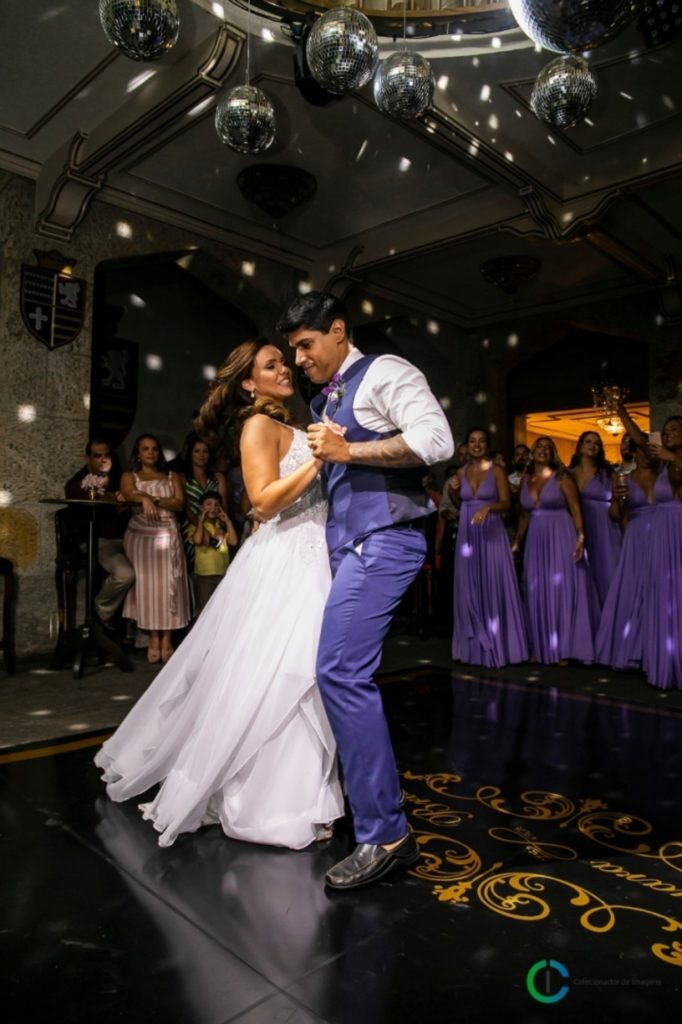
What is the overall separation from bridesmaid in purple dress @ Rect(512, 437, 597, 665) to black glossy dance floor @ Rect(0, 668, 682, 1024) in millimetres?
2459

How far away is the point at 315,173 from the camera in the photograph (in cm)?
567

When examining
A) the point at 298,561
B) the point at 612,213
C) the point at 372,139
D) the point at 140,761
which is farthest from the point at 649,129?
the point at 140,761

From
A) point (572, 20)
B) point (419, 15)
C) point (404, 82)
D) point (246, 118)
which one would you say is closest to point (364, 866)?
point (572, 20)

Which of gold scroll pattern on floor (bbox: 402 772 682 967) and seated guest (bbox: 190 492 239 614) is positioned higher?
seated guest (bbox: 190 492 239 614)

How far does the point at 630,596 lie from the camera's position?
4883mm

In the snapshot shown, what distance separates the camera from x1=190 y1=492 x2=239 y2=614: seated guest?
207 inches

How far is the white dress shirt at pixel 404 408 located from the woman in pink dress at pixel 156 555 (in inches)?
135

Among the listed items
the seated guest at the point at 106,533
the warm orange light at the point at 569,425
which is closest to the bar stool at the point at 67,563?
the seated guest at the point at 106,533

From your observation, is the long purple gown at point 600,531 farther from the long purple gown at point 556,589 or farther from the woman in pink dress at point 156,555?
the woman in pink dress at point 156,555

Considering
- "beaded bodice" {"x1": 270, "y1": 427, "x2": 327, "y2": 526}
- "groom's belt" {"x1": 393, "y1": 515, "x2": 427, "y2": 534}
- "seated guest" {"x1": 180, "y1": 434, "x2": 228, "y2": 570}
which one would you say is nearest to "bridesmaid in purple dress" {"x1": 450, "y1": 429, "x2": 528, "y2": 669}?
"seated guest" {"x1": 180, "y1": 434, "x2": 228, "y2": 570}

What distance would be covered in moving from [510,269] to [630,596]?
3.97m

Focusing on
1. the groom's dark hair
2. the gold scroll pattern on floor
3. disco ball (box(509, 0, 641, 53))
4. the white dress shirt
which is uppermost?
disco ball (box(509, 0, 641, 53))

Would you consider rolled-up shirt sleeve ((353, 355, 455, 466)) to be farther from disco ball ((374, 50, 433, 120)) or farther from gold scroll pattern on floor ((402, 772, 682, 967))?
disco ball ((374, 50, 433, 120))

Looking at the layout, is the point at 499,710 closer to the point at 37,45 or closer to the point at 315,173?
the point at 315,173
